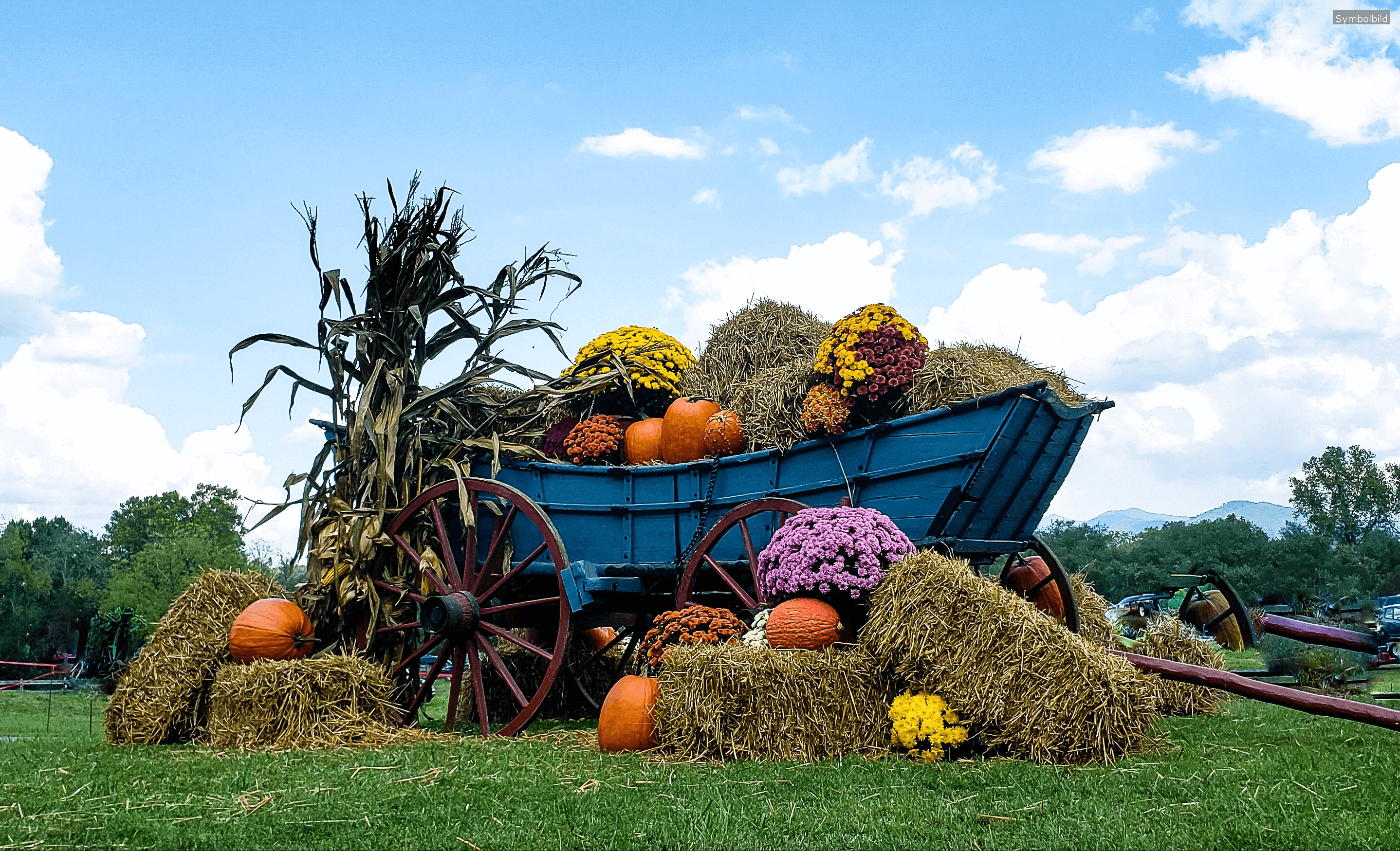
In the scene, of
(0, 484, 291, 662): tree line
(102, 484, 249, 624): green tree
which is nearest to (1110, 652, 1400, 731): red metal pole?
(102, 484, 249, 624): green tree

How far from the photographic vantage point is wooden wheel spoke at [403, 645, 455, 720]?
730 cm

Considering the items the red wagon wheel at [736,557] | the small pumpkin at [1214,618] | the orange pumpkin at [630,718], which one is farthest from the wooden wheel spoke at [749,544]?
the small pumpkin at [1214,618]

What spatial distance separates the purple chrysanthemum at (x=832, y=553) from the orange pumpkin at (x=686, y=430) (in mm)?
1461

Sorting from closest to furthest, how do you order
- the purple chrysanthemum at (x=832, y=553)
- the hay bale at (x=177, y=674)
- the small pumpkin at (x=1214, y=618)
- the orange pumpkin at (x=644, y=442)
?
1. the purple chrysanthemum at (x=832, y=553)
2. the hay bale at (x=177, y=674)
3. the orange pumpkin at (x=644, y=442)
4. the small pumpkin at (x=1214, y=618)

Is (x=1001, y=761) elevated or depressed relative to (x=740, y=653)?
depressed

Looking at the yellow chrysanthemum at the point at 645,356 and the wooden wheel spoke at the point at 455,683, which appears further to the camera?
the yellow chrysanthemum at the point at 645,356

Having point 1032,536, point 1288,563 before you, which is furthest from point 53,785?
point 1288,563

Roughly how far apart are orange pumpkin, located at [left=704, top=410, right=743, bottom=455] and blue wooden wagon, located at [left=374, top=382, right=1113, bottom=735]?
142 mm

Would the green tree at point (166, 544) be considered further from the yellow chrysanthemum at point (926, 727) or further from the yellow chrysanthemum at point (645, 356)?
the yellow chrysanthemum at point (926, 727)

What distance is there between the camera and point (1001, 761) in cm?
498

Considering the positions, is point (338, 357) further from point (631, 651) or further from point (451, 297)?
point (631, 651)

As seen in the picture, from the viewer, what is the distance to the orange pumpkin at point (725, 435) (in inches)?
277

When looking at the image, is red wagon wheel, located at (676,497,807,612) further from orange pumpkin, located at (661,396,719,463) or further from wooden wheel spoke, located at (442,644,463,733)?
wooden wheel spoke, located at (442,644,463,733)

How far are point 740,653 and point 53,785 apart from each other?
367cm
